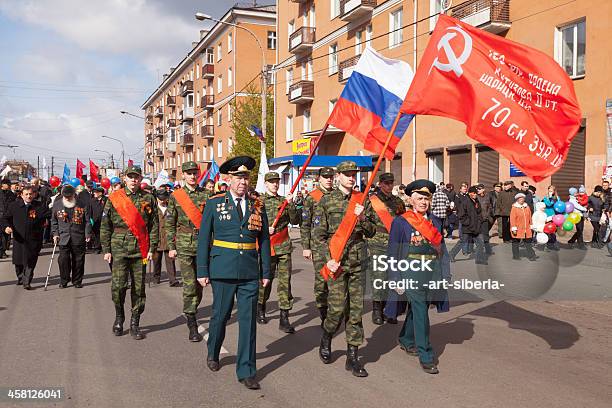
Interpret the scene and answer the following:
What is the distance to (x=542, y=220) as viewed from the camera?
1052 centimetres

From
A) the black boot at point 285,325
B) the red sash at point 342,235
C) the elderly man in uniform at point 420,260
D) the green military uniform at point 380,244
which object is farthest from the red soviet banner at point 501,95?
the black boot at point 285,325

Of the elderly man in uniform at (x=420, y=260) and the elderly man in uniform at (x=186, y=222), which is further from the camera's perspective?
the elderly man in uniform at (x=186, y=222)

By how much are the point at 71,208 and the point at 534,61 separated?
8.73 meters

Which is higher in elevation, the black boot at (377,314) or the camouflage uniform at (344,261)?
the camouflage uniform at (344,261)

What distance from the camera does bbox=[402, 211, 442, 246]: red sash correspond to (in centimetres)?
586

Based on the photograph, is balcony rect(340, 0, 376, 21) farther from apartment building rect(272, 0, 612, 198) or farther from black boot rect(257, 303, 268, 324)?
black boot rect(257, 303, 268, 324)

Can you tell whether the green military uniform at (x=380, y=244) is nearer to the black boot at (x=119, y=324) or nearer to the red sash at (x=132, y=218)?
the red sash at (x=132, y=218)

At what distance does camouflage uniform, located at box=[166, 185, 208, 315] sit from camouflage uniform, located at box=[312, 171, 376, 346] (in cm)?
186

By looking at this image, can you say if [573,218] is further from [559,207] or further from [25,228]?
[25,228]

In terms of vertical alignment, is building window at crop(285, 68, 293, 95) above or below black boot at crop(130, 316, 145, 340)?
above

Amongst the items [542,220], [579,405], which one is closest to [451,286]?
[542,220]

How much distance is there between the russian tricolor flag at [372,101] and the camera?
8.16 metres

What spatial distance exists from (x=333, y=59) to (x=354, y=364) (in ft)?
97.9

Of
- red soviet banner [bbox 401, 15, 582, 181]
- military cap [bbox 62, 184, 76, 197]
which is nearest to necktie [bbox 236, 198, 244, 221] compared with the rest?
red soviet banner [bbox 401, 15, 582, 181]
